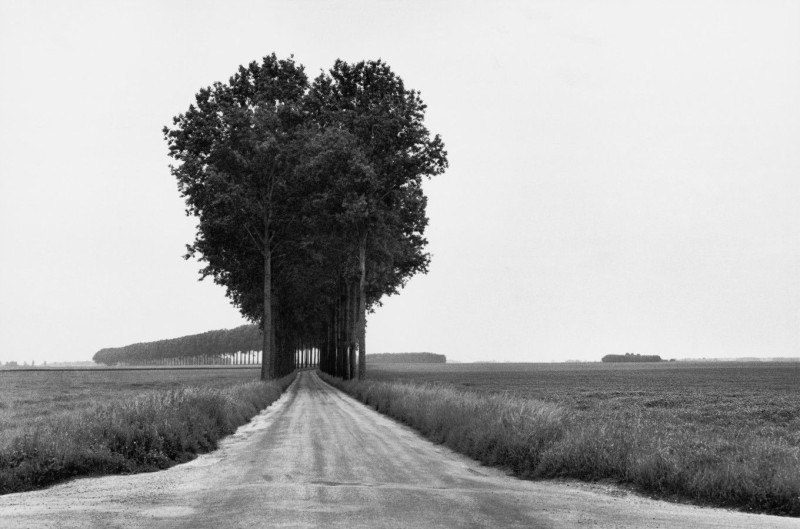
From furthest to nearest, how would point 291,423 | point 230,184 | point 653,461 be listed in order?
point 230,184, point 291,423, point 653,461

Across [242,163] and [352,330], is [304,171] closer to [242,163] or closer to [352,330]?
[242,163]

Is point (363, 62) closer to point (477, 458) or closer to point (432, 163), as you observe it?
point (432, 163)

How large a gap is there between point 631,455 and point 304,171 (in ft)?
101

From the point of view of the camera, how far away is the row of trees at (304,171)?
40562 mm

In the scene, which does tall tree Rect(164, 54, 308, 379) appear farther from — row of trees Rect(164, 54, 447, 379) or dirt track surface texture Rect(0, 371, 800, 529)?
dirt track surface texture Rect(0, 371, 800, 529)

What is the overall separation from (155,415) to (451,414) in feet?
27.0

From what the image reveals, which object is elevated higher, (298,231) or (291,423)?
(298,231)

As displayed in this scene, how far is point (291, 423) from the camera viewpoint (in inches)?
938

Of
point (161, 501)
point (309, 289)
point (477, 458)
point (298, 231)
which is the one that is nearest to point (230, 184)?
point (298, 231)

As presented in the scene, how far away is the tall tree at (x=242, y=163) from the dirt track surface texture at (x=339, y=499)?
1030 inches

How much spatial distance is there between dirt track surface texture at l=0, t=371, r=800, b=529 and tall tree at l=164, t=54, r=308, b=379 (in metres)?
26.2

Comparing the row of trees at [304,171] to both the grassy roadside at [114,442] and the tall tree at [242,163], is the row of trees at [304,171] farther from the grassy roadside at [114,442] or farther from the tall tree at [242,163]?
the grassy roadside at [114,442]

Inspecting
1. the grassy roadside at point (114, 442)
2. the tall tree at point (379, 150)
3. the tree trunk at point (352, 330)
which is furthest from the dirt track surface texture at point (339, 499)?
the tree trunk at point (352, 330)

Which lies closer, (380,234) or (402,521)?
(402,521)
